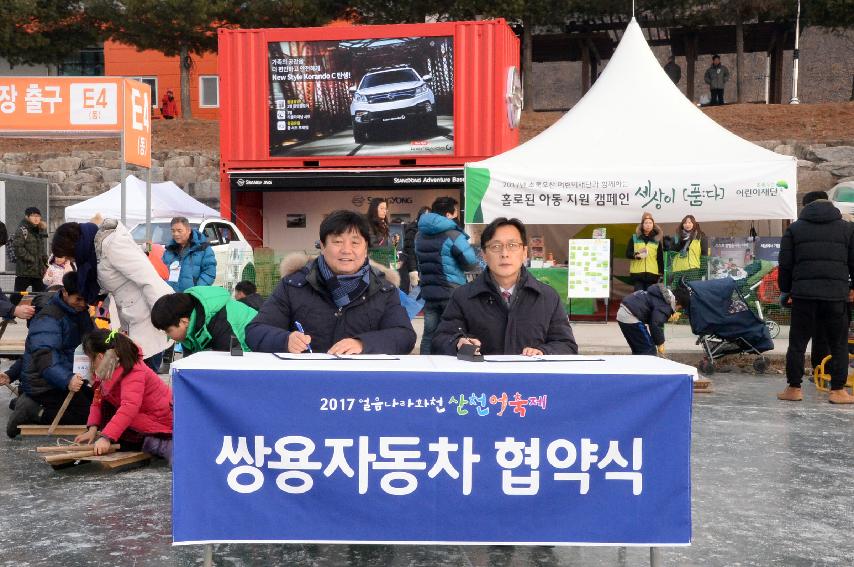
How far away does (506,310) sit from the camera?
16.0 feet

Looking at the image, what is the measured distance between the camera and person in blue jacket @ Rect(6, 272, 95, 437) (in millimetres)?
7609

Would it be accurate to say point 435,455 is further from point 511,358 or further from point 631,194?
point 631,194

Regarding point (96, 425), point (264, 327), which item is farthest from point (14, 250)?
point (264, 327)

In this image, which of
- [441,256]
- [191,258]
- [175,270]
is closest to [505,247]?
[441,256]

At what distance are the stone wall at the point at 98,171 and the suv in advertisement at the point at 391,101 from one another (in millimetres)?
10243

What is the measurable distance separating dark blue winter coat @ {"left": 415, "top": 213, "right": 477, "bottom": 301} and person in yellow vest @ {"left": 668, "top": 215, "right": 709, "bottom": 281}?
5191 mm

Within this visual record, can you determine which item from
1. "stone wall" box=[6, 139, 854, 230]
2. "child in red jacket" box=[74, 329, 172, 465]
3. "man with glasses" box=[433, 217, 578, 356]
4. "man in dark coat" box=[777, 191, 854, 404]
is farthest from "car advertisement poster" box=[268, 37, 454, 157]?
"man with glasses" box=[433, 217, 578, 356]

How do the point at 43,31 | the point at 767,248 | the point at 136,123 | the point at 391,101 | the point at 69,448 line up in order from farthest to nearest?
1. the point at 43,31
2. the point at 391,101
3. the point at 767,248
4. the point at 136,123
5. the point at 69,448

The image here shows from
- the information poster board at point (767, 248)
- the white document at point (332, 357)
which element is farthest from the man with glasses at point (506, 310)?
the information poster board at point (767, 248)

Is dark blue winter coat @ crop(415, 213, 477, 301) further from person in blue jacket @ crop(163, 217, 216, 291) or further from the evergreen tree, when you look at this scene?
the evergreen tree

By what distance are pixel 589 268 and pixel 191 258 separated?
21.4 feet

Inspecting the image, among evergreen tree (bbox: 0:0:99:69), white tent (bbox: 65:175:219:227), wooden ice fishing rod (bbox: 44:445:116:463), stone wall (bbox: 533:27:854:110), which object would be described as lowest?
wooden ice fishing rod (bbox: 44:445:116:463)

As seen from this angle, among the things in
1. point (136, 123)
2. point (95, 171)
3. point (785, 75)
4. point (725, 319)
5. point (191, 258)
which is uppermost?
point (785, 75)

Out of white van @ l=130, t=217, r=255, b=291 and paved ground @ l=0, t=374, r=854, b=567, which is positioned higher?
white van @ l=130, t=217, r=255, b=291
